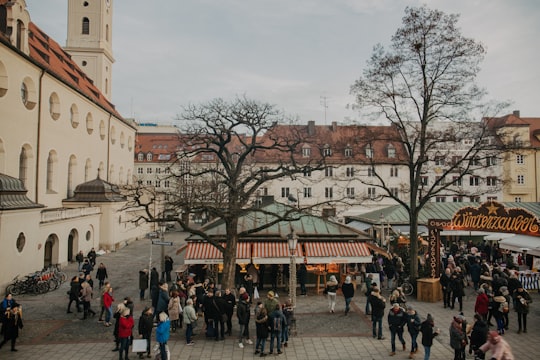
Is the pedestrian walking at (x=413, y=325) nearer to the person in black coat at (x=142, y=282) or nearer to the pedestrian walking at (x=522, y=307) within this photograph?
the pedestrian walking at (x=522, y=307)

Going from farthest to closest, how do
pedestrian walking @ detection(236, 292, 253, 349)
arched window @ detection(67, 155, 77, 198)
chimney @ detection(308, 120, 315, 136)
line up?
chimney @ detection(308, 120, 315, 136)
arched window @ detection(67, 155, 77, 198)
pedestrian walking @ detection(236, 292, 253, 349)

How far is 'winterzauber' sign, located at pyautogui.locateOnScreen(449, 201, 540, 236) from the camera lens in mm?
16062

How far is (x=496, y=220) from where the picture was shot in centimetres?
1736

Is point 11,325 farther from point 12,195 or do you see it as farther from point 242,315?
point 12,195

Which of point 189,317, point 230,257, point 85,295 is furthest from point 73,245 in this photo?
point 189,317

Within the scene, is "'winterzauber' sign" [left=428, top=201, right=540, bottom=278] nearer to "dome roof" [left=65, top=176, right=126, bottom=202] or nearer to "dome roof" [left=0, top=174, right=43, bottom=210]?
"dome roof" [left=0, top=174, right=43, bottom=210]

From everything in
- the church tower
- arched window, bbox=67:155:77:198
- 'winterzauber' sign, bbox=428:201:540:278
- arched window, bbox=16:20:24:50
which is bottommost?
'winterzauber' sign, bbox=428:201:540:278

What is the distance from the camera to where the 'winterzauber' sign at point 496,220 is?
16.1 m

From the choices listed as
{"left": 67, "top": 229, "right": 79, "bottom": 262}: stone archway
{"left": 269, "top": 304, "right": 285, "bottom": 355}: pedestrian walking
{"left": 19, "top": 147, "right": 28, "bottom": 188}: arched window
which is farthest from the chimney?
{"left": 269, "top": 304, "right": 285, "bottom": 355}: pedestrian walking

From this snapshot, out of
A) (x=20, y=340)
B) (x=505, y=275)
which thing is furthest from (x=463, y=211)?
(x=20, y=340)

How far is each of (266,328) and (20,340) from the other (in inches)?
318

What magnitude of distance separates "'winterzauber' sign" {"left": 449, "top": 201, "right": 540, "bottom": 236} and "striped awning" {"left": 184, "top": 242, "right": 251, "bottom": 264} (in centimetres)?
956

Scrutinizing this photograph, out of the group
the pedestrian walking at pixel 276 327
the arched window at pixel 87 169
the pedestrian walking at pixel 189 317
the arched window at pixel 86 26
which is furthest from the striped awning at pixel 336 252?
the arched window at pixel 86 26

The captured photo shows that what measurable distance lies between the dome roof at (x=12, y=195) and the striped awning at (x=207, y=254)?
29.4 feet
